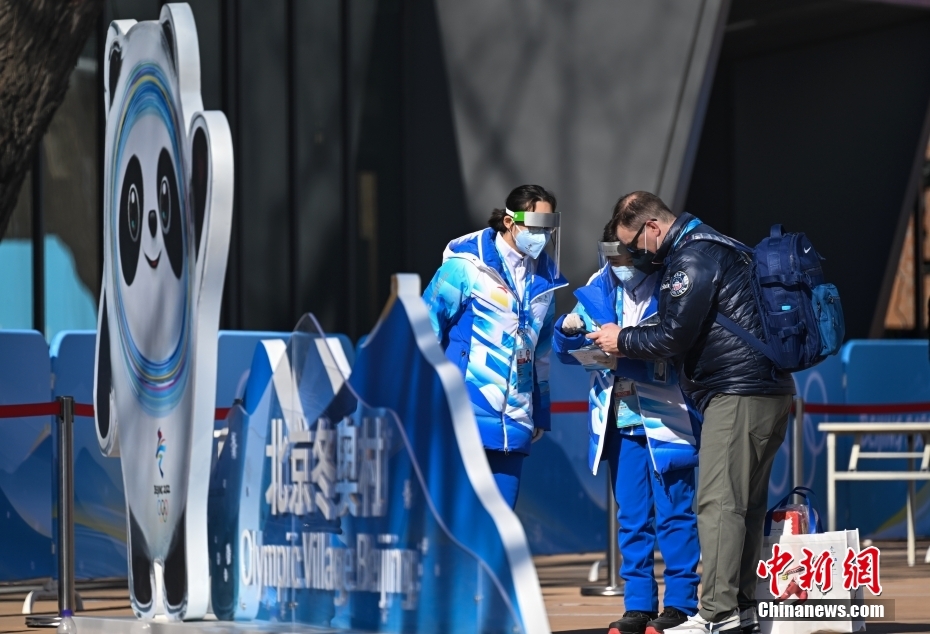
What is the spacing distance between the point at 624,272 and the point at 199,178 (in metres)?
1.94

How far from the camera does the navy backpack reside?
6492 millimetres

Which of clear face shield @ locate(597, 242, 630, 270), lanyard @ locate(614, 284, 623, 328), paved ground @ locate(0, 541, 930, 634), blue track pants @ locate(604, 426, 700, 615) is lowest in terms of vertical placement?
paved ground @ locate(0, 541, 930, 634)

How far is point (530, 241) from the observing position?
23.7 feet

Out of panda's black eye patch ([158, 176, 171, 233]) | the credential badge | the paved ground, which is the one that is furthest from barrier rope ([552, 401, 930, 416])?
panda's black eye patch ([158, 176, 171, 233])

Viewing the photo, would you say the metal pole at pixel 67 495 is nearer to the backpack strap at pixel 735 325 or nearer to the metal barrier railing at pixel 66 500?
the metal barrier railing at pixel 66 500

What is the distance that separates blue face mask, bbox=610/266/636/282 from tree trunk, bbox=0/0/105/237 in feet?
10.2

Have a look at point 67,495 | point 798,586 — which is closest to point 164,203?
point 67,495

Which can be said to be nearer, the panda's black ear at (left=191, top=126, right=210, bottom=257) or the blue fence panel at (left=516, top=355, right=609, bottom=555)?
the panda's black ear at (left=191, top=126, right=210, bottom=257)

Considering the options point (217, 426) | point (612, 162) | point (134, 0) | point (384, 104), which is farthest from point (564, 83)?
point (217, 426)

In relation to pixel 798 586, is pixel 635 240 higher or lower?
higher

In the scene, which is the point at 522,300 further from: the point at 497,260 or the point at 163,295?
the point at 163,295

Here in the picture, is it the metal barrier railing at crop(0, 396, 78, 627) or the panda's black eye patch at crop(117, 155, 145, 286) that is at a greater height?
the panda's black eye patch at crop(117, 155, 145, 286)

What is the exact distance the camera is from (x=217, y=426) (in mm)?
11125

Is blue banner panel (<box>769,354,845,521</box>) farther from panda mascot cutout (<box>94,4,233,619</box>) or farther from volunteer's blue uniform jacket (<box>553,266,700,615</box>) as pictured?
panda mascot cutout (<box>94,4,233,619</box>)
